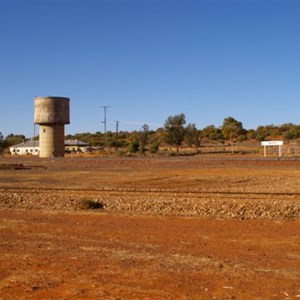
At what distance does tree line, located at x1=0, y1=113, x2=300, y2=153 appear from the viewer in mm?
103062

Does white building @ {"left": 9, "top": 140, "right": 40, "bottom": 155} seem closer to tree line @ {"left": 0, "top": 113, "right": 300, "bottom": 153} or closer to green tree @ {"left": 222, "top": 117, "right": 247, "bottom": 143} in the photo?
tree line @ {"left": 0, "top": 113, "right": 300, "bottom": 153}

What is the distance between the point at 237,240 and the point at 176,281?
373 cm

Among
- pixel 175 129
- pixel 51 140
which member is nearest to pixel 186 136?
pixel 175 129

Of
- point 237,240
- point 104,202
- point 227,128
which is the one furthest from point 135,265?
point 227,128

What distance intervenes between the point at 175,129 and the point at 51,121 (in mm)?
31851

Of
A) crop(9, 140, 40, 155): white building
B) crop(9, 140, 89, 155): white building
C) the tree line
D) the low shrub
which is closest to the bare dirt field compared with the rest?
the low shrub

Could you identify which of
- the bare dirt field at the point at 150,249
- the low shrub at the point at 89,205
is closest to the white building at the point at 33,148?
the low shrub at the point at 89,205

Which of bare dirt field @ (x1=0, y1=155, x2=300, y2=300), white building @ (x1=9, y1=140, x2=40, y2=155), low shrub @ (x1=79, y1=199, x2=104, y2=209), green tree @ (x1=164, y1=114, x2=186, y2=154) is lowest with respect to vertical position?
bare dirt field @ (x1=0, y1=155, x2=300, y2=300)

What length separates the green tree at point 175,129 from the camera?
103 m

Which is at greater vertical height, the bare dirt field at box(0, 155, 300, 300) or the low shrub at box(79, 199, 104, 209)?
the low shrub at box(79, 199, 104, 209)

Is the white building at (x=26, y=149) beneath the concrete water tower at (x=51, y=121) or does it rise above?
beneath

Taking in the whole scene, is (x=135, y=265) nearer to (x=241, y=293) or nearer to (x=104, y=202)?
(x=241, y=293)

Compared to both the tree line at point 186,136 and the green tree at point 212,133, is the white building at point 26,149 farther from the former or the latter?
the green tree at point 212,133

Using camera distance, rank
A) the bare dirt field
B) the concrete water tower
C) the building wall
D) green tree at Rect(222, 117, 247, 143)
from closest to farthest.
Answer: the bare dirt field < the concrete water tower < the building wall < green tree at Rect(222, 117, 247, 143)
